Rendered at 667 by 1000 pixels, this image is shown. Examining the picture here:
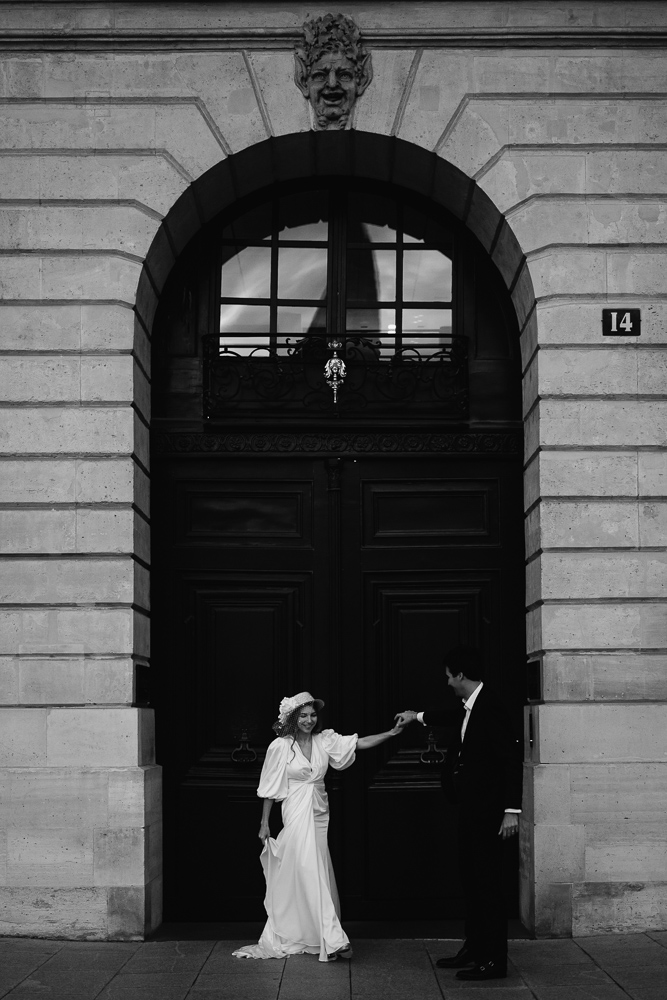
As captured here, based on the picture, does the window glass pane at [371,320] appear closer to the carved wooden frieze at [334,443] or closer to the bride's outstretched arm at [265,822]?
the carved wooden frieze at [334,443]

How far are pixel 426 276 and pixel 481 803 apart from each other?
4.87 m

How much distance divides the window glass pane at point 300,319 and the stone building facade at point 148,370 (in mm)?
1155

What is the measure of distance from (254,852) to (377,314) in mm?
4814

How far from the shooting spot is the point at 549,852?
380 inches

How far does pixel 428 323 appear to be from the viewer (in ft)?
36.6

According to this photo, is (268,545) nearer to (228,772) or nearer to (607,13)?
(228,772)

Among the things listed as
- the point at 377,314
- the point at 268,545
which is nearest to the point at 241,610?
the point at 268,545

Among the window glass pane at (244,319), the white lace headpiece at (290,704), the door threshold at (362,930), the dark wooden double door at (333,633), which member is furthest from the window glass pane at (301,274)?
the door threshold at (362,930)

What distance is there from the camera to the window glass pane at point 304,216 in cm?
1126

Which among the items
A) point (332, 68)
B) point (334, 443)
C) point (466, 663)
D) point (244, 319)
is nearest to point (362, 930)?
point (466, 663)

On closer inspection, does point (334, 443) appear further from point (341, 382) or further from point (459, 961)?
point (459, 961)

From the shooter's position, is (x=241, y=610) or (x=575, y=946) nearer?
(x=575, y=946)

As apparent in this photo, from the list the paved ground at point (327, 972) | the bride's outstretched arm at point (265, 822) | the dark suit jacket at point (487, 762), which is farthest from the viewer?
the bride's outstretched arm at point (265, 822)

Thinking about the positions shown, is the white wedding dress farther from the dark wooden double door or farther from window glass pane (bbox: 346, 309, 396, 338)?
window glass pane (bbox: 346, 309, 396, 338)
